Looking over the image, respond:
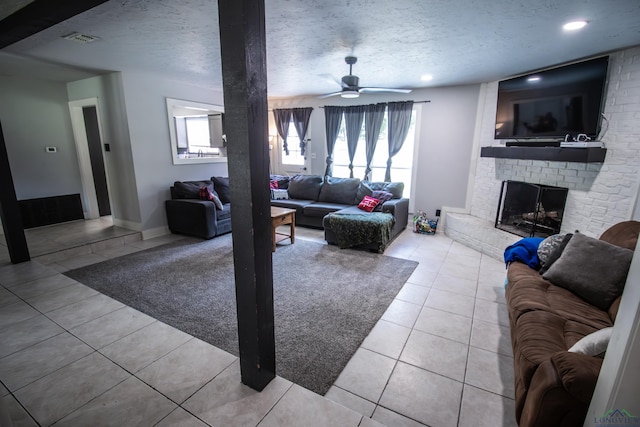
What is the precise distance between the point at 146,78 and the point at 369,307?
14.5 ft

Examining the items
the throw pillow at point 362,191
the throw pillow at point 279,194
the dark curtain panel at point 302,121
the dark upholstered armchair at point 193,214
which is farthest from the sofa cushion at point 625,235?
the dark curtain panel at point 302,121

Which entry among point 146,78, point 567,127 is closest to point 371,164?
point 567,127

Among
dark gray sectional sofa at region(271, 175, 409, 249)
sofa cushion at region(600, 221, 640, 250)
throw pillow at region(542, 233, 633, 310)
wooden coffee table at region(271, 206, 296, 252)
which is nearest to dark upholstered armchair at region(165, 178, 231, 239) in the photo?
wooden coffee table at region(271, 206, 296, 252)

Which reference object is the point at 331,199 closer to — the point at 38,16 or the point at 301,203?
the point at 301,203

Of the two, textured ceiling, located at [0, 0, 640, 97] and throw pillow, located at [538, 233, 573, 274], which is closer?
textured ceiling, located at [0, 0, 640, 97]

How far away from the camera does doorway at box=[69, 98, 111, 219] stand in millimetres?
4801

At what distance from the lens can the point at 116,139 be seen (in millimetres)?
4250

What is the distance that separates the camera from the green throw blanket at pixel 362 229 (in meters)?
3.86

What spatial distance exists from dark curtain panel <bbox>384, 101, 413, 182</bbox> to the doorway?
4.93 metres

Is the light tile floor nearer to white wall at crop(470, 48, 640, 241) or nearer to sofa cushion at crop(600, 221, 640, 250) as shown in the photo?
sofa cushion at crop(600, 221, 640, 250)

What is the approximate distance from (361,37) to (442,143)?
2.81 m

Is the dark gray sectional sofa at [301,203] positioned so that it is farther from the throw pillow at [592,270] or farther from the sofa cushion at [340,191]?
the throw pillow at [592,270]

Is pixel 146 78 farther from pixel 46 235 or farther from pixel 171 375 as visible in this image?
pixel 171 375

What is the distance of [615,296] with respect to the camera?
1.81 meters
